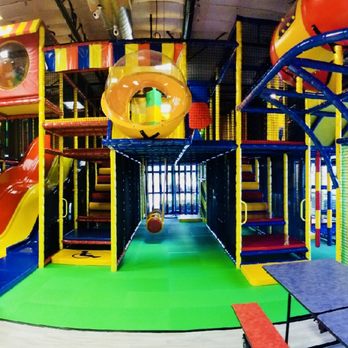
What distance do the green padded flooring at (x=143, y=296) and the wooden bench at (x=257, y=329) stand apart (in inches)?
27.3

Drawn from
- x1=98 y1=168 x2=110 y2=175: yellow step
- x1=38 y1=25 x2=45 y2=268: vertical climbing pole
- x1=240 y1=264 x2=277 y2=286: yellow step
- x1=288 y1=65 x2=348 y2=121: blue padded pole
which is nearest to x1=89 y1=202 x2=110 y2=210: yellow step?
x1=98 y1=168 x2=110 y2=175: yellow step

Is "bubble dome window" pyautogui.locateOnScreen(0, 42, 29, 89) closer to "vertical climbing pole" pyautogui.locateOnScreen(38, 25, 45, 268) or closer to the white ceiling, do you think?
"vertical climbing pole" pyautogui.locateOnScreen(38, 25, 45, 268)

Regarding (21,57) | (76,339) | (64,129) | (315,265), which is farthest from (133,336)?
(21,57)

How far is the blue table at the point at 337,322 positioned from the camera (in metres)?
1.44

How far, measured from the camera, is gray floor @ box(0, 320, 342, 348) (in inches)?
98.0

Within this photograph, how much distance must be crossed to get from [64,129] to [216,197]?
375cm

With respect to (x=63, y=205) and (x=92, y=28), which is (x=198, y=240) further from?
(x=92, y=28)

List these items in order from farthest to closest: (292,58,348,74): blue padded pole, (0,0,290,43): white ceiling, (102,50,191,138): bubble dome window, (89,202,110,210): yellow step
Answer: (89,202,110,210): yellow step → (0,0,290,43): white ceiling → (102,50,191,138): bubble dome window → (292,58,348,74): blue padded pole

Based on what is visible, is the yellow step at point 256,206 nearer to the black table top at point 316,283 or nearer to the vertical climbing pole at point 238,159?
the vertical climbing pole at point 238,159

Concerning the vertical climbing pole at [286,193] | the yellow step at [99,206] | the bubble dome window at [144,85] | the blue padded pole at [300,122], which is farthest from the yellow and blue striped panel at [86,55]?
the vertical climbing pole at [286,193]

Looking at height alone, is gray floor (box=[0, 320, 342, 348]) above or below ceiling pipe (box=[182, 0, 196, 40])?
below

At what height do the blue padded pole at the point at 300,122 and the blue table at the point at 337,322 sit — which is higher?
the blue padded pole at the point at 300,122

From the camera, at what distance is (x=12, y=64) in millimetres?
4750

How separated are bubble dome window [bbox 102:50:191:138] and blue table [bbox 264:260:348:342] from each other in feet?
7.41
